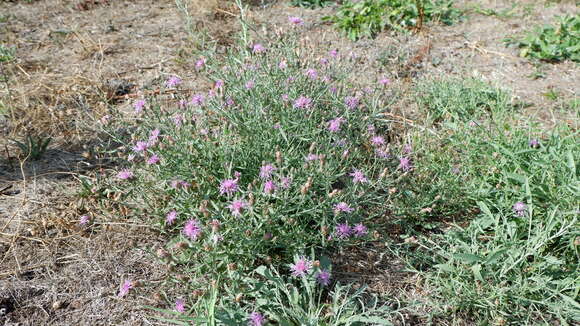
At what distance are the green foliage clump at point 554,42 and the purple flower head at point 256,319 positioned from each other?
10.7ft

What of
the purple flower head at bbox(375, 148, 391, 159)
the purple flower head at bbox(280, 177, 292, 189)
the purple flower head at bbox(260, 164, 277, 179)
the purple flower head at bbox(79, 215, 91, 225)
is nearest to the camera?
the purple flower head at bbox(280, 177, 292, 189)

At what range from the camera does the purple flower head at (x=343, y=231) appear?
197 centimetres

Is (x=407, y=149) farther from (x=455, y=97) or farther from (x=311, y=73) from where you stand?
(x=455, y=97)

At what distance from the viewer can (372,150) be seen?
252 centimetres

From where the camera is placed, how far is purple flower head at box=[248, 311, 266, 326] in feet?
5.48

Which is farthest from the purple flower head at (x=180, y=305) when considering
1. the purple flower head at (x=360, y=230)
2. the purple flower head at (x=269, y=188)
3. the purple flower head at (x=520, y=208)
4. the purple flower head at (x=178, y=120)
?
the purple flower head at (x=520, y=208)

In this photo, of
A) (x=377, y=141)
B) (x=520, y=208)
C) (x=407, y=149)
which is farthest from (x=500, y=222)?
(x=377, y=141)

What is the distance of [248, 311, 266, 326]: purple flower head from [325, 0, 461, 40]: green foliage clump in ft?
9.66

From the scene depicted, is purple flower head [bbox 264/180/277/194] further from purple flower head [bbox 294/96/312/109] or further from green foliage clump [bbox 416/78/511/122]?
green foliage clump [bbox 416/78/511/122]

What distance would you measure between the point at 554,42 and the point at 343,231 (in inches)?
116

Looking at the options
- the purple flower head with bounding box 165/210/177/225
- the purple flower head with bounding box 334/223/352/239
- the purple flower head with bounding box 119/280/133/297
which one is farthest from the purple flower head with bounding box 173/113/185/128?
the purple flower head with bounding box 334/223/352/239

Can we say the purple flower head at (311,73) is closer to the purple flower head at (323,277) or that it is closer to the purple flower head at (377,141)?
the purple flower head at (377,141)

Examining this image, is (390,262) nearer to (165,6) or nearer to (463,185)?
(463,185)

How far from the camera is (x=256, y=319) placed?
1672 millimetres
